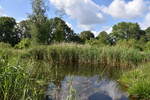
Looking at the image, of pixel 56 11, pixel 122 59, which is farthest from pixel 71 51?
pixel 56 11

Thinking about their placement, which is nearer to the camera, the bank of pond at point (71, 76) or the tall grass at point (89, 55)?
the bank of pond at point (71, 76)

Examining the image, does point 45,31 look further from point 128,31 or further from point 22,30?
point 128,31

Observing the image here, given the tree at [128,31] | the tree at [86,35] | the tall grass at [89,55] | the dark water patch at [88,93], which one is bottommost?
the dark water patch at [88,93]

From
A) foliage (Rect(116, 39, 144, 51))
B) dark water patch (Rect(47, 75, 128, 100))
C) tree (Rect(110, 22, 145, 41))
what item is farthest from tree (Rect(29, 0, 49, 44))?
tree (Rect(110, 22, 145, 41))

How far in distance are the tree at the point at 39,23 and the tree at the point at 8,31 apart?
332 inches

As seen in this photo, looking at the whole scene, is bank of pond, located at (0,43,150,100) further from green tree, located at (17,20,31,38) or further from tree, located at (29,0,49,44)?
green tree, located at (17,20,31,38)

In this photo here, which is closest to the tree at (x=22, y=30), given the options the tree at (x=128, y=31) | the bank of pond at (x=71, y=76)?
the tree at (x=128, y=31)

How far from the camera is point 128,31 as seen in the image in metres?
51.5

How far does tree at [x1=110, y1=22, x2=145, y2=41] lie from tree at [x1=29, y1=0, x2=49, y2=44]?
26.7 metres

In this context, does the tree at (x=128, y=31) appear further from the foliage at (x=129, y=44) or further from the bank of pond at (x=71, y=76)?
the bank of pond at (x=71, y=76)

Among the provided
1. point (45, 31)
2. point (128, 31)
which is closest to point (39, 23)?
point (45, 31)

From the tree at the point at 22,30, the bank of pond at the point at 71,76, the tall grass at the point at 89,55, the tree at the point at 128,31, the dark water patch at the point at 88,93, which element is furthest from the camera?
the tree at the point at 128,31

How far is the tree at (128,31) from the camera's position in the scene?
50559 millimetres

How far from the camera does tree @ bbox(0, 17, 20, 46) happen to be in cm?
3200
